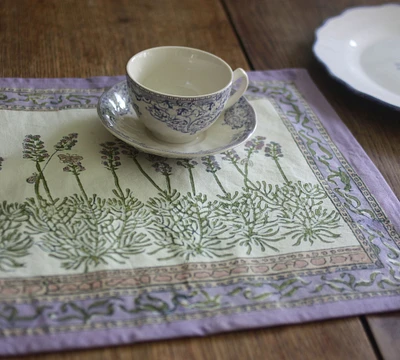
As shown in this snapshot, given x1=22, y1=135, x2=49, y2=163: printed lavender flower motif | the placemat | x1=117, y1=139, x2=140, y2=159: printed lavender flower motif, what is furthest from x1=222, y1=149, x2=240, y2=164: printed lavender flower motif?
x1=22, y1=135, x2=49, y2=163: printed lavender flower motif

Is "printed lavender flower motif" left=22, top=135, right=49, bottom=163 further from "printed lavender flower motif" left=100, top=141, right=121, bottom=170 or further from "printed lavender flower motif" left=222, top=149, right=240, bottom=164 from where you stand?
"printed lavender flower motif" left=222, top=149, right=240, bottom=164

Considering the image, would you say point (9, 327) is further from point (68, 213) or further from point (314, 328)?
point (314, 328)

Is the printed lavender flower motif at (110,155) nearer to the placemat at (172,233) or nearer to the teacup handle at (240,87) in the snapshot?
the placemat at (172,233)

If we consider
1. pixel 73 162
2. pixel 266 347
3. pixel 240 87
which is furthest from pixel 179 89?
pixel 266 347

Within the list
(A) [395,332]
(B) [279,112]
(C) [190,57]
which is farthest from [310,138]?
(A) [395,332]

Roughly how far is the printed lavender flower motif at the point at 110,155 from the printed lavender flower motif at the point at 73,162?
3 cm

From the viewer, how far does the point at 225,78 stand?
0.74 metres

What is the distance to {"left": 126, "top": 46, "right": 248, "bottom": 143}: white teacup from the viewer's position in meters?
0.66

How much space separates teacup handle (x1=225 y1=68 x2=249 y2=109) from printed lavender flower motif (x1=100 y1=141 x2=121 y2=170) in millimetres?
178

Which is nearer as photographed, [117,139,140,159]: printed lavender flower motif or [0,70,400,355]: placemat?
[0,70,400,355]: placemat

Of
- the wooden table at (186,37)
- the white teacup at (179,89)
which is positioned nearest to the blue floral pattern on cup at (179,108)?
the white teacup at (179,89)

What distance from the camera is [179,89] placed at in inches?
30.6

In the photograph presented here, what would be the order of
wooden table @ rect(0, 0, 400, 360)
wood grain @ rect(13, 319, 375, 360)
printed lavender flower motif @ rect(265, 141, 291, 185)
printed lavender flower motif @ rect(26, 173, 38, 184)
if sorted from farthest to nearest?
1. wooden table @ rect(0, 0, 400, 360)
2. printed lavender flower motif @ rect(265, 141, 291, 185)
3. printed lavender flower motif @ rect(26, 173, 38, 184)
4. wood grain @ rect(13, 319, 375, 360)

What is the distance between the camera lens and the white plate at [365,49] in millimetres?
908
